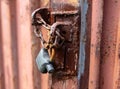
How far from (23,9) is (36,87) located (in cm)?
33

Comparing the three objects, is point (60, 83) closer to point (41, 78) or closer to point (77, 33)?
point (77, 33)

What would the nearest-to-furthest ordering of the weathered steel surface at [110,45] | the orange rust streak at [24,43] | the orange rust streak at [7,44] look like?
the weathered steel surface at [110,45], the orange rust streak at [24,43], the orange rust streak at [7,44]

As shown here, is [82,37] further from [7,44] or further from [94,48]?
[7,44]

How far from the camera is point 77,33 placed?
79cm

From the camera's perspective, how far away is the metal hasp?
778mm

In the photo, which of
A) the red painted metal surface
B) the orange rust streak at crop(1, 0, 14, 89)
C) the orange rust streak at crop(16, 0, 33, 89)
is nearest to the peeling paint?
the red painted metal surface

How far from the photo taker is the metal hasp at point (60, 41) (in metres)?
0.78

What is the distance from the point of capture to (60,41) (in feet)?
2.58

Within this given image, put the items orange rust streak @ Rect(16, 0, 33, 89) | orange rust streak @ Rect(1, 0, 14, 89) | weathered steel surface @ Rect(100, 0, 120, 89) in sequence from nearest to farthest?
weathered steel surface @ Rect(100, 0, 120, 89) → orange rust streak @ Rect(16, 0, 33, 89) → orange rust streak @ Rect(1, 0, 14, 89)

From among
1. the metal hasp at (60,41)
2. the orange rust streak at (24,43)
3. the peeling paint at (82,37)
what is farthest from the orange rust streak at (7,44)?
the peeling paint at (82,37)

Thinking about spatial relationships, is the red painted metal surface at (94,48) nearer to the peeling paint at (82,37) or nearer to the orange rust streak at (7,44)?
the peeling paint at (82,37)

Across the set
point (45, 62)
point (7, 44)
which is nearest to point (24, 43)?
point (7, 44)

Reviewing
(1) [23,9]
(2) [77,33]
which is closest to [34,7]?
(1) [23,9]

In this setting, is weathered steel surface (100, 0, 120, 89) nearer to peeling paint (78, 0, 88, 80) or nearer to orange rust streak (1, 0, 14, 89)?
peeling paint (78, 0, 88, 80)
